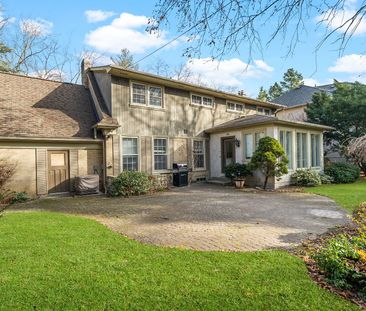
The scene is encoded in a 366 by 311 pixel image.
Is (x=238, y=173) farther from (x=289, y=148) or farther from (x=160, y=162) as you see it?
(x=160, y=162)

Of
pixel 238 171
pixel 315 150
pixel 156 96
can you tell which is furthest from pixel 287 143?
pixel 156 96

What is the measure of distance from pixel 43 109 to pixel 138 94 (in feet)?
13.9

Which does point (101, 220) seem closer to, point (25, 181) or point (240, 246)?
point (240, 246)

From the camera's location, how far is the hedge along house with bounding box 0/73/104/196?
11055 millimetres

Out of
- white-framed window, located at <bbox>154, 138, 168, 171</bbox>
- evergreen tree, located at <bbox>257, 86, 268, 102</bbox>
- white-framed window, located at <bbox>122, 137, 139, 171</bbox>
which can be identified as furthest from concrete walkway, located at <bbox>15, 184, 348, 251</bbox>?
evergreen tree, located at <bbox>257, 86, 268, 102</bbox>

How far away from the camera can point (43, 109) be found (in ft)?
41.5

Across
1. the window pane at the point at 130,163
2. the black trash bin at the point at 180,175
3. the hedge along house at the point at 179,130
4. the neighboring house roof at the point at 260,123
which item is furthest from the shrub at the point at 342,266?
the black trash bin at the point at 180,175

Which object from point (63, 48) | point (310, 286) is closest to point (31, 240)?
point (310, 286)

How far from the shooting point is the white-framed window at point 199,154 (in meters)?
16.3

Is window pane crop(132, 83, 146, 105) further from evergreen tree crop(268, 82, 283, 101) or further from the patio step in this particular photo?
evergreen tree crop(268, 82, 283, 101)

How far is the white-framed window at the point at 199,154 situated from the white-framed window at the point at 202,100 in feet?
7.05

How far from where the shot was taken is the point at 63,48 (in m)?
27.0

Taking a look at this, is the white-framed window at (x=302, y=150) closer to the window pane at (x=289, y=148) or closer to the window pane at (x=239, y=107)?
the window pane at (x=289, y=148)

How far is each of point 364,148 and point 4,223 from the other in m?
7.88
